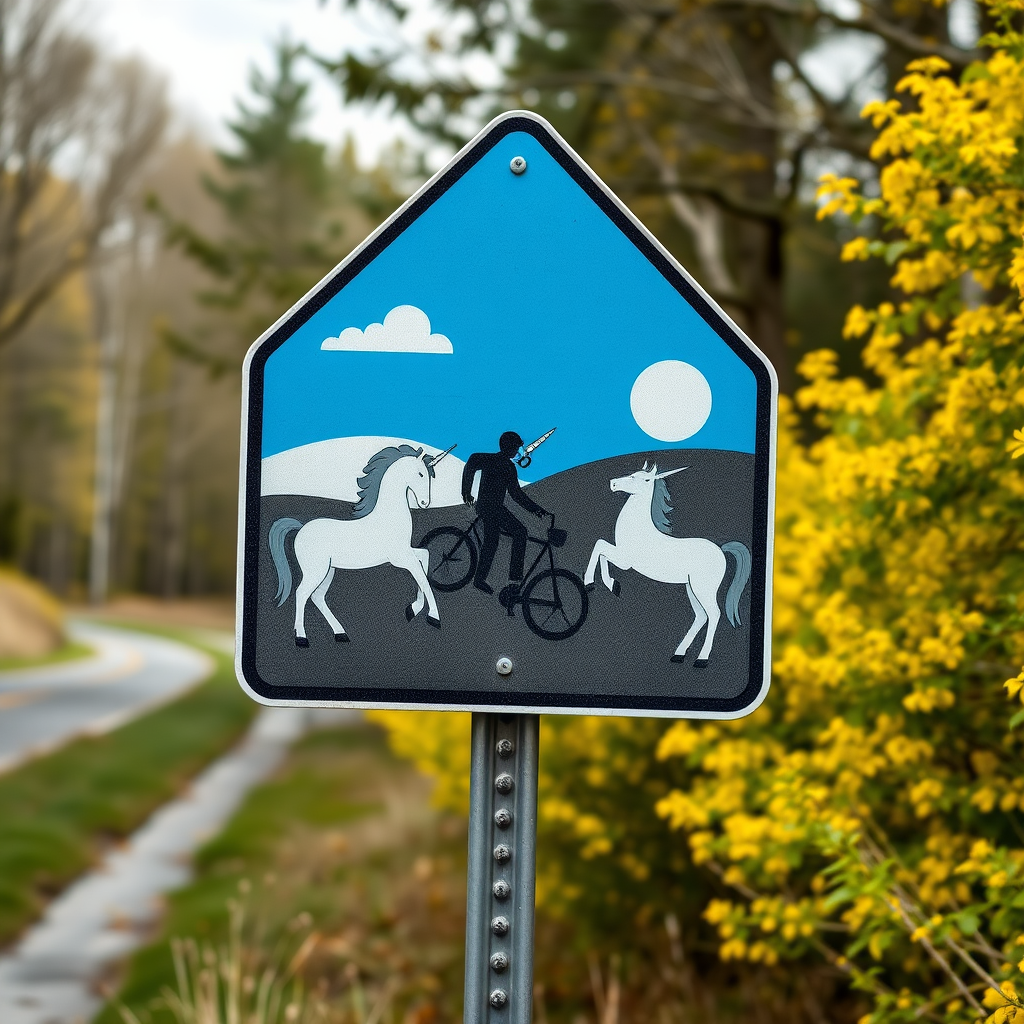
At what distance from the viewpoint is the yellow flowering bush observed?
2623 millimetres

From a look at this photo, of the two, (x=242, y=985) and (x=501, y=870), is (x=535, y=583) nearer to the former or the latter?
(x=501, y=870)

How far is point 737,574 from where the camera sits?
4.87ft

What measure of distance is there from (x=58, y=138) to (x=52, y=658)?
11537mm

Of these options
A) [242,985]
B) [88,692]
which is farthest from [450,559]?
[88,692]

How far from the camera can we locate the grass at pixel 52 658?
72.4ft

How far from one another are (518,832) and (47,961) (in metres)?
6.61

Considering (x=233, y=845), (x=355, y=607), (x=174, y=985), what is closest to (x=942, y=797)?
(x=355, y=607)

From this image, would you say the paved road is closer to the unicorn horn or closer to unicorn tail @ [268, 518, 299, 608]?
unicorn tail @ [268, 518, 299, 608]

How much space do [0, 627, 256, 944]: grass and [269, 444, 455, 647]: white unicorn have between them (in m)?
5.81

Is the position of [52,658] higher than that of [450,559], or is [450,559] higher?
[450,559]

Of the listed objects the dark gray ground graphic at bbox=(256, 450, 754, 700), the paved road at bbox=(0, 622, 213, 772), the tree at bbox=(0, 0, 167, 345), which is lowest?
the paved road at bbox=(0, 622, 213, 772)

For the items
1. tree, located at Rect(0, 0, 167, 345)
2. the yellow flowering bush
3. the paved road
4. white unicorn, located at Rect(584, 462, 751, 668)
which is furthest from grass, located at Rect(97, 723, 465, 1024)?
tree, located at Rect(0, 0, 167, 345)

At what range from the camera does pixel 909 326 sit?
10.0 ft

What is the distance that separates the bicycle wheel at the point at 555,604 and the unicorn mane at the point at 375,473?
0.19 meters
